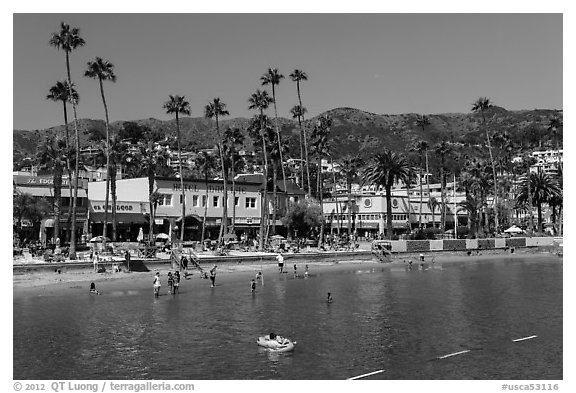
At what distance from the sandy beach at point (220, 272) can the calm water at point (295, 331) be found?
254 centimetres

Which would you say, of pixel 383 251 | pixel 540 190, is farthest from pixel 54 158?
pixel 540 190

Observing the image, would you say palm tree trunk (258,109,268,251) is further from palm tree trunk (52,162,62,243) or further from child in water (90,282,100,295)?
child in water (90,282,100,295)

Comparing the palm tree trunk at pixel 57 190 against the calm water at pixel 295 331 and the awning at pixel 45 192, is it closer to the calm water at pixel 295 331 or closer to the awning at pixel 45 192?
the awning at pixel 45 192

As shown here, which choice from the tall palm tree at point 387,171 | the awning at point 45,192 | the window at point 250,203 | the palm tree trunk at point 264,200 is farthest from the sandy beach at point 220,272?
the awning at point 45,192

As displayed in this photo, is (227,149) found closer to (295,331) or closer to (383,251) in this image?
(383,251)

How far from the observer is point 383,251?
7438 centimetres

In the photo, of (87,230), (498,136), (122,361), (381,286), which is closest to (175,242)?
(87,230)

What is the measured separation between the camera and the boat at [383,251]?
73.4m

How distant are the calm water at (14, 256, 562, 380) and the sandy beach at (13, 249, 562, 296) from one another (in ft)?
8.33

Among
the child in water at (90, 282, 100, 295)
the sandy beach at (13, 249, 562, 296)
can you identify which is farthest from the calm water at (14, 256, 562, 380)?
the sandy beach at (13, 249, 562, 296)

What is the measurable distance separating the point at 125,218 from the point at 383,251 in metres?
31.9

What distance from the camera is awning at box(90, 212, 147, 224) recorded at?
71.8m

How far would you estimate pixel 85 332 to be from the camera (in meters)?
28.2
